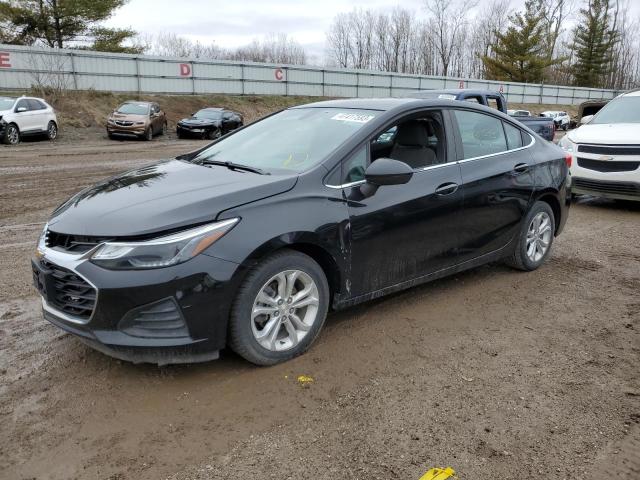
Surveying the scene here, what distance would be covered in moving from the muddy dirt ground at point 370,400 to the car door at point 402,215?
0.43 meters

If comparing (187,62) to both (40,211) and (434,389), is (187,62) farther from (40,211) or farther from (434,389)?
(434,389)

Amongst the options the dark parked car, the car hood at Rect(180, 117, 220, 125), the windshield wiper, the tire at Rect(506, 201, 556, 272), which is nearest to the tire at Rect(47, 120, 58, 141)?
the car hood at Rect(180, 117, 220, 125)

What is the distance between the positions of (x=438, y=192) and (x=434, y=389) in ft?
5.27

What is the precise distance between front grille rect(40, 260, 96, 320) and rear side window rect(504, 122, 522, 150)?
12.5ft

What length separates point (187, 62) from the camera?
1296 inches

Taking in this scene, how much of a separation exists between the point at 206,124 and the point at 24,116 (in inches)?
288

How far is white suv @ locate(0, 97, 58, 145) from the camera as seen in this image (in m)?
18.2

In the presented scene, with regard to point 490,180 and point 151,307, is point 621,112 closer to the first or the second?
point 490,180

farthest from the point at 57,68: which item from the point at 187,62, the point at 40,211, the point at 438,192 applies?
the point at 438,192

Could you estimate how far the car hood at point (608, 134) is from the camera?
852 cm

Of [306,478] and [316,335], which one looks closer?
[306,478]

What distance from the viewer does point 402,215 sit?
13.3 ft

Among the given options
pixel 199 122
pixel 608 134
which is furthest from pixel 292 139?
pixel 199 122

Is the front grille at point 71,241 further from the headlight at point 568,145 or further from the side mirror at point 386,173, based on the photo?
the headlight at point 568,145
